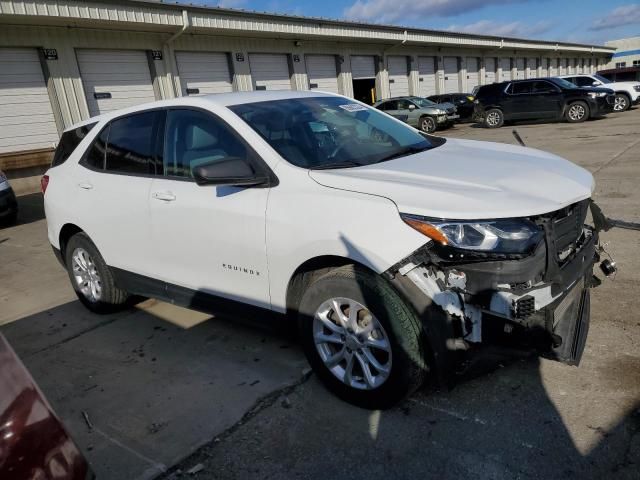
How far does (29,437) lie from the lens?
4.25ft

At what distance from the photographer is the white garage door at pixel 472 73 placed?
108 ft

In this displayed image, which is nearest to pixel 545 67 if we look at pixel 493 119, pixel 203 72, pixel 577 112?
pixel 493 119

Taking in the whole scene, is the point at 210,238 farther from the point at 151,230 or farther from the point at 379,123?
the point at 379,123

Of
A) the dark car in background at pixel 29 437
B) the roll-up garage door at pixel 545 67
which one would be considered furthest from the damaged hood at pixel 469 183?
the roll-up garage door at pixel 545 67

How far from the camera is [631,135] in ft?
42.3

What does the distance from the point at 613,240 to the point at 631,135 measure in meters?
9.76

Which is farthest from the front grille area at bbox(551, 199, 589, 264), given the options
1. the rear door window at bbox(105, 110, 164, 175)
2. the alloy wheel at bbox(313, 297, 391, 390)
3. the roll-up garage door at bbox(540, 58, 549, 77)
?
the roll-up garage door at bbox(540, 58, 549, 77)

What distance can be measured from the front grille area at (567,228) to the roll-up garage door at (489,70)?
3545 cm

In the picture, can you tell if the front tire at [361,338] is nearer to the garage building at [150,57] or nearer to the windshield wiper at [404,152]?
the windshield wiper at [404,152]

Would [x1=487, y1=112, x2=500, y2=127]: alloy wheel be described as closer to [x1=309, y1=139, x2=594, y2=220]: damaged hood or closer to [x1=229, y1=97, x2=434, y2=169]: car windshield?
[x1=229, y1=97, x2=434, y2=169]: car windshield

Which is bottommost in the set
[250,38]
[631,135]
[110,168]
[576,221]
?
[631,135]

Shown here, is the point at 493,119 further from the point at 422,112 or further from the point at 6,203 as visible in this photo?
the point at 6,203

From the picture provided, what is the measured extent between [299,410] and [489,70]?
3722 centimetres


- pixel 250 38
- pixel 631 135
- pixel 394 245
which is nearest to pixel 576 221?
pixel 394 245
